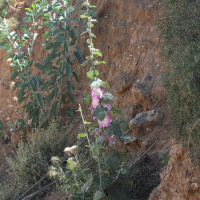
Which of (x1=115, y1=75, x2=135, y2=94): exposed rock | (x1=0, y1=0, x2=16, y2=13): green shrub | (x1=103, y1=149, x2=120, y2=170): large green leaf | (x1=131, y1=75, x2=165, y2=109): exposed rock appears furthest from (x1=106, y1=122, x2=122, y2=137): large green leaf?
(x1=0, y1=0, x2=16, y2=13): green shrub

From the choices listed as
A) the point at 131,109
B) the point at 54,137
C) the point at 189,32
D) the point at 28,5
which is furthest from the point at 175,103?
the point at 28,5

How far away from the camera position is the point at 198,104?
1.57m

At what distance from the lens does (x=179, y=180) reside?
5.75ft

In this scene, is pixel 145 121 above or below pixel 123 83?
below

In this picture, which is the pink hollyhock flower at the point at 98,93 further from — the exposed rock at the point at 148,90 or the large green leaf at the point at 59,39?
the large green leaf at the point at 59,39

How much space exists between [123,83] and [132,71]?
271 mm

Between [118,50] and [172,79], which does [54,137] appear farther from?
[172,79]

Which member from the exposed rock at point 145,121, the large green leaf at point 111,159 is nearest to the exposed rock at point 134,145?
the exposed rock at point 145,121

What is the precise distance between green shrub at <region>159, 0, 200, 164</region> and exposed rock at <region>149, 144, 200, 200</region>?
0.45 feet

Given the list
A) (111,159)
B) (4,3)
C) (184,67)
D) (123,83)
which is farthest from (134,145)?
(4,3)

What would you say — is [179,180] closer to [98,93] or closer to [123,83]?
[98,93]

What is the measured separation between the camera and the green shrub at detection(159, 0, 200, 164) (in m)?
1.59

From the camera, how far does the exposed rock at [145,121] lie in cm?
320

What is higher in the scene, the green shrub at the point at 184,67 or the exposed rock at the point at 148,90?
the green shrub at the point at 184,67
